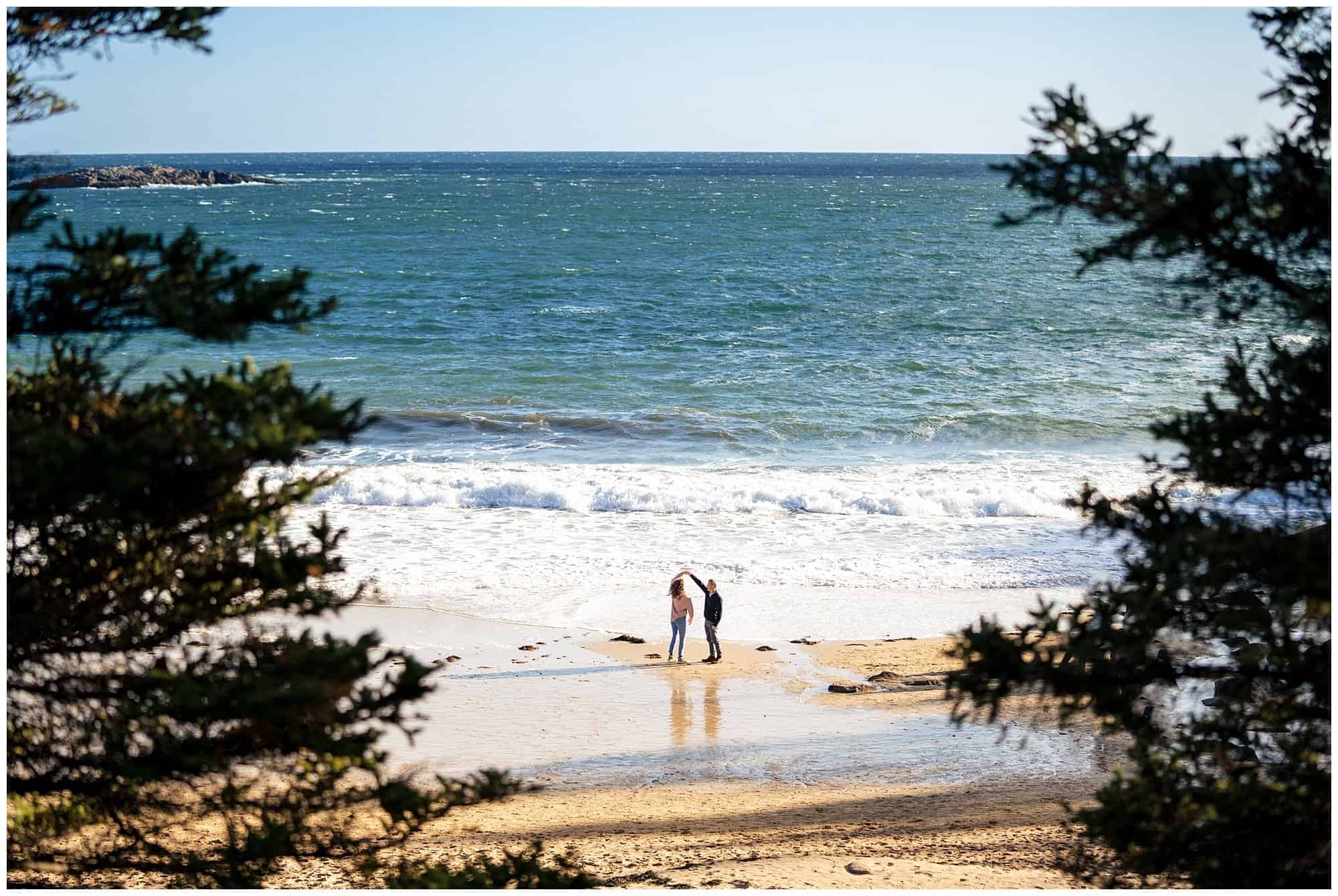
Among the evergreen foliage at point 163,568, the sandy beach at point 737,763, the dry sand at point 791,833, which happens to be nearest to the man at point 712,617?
the sandy beach at point 737,763

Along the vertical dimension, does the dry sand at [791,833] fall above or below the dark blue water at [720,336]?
below

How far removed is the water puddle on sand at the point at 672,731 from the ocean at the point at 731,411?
1.49 metres

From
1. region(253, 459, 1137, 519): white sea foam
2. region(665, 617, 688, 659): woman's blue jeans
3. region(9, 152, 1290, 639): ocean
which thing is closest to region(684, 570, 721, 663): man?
region(665, 617, 688, 659): woman's blue jeans

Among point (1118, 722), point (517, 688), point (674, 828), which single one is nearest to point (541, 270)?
point (517, 688)

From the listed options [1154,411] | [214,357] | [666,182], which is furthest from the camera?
[666,182]

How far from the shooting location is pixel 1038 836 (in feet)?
27.2

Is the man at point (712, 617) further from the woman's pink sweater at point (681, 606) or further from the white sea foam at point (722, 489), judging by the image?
the white sea foam at point (722, 489)

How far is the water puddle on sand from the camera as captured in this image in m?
9.84

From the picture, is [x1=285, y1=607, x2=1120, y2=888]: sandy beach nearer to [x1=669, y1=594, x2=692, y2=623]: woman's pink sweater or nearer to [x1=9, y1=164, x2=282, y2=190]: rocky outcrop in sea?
[x1=669, y1=594, x2=692, y2=623]: woman's pink sweater

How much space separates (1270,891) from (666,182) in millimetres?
115849

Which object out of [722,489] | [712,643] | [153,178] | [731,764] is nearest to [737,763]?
[731,764]

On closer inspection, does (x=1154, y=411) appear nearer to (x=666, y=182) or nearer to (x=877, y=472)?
(x=877, y=472)

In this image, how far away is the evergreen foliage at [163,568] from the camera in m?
4.25

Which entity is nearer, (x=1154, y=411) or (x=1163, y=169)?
(x=1163, y=169)
